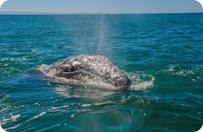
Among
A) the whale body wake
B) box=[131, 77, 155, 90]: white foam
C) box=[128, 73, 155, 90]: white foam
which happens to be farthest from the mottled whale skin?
box=[128, 73, 155, 90]: white foam

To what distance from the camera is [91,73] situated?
45.3 ft

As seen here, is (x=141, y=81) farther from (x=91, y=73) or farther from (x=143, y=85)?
(x=91, y=73)

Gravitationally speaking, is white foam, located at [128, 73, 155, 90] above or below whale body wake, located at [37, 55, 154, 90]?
below

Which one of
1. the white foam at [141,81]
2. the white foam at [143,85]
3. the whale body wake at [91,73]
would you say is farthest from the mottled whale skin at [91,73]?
the white foam at [141,81]

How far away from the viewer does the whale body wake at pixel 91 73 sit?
13383mm

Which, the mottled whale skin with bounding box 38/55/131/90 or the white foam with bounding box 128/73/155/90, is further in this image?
the white foam with bounding box 128/73/155/90

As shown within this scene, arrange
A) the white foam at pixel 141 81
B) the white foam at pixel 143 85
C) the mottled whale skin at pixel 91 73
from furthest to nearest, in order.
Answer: the white foam at pixel 141 81
the white foam at pixel 143 85
the mottled whale skin at pixel 91 73

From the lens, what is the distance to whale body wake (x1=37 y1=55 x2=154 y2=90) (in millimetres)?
13383

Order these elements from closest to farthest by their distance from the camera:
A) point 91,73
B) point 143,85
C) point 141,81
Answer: point 91,73 < point 143,85 < point 141,81

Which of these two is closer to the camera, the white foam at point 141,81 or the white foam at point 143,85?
the white foam at point 143,85

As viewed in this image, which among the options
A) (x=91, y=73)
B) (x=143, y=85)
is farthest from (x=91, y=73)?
(x=143, y=85)

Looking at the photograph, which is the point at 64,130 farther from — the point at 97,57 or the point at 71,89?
the point at 97,57

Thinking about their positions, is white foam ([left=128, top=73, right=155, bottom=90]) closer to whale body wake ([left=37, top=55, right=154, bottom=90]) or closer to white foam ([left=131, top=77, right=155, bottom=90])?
white foam ([left=131, top=77, right=155, bottom=90])

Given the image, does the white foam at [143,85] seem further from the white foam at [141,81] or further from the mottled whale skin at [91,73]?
the mottled whale skin at [91,73]
